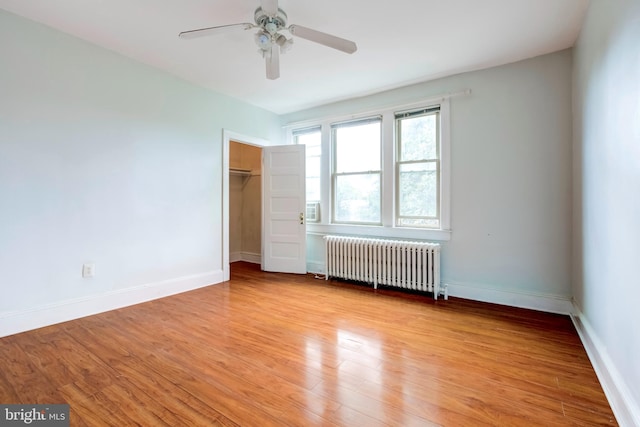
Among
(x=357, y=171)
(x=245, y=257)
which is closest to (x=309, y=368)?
(x=357, y=171)

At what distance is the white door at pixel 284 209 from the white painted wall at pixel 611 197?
3431 millimetres

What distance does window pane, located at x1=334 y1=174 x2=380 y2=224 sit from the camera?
14.3ft

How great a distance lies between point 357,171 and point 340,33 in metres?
2.05

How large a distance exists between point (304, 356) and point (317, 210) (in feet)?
9.66

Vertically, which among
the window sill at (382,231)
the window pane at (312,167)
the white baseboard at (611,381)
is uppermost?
the window pane at (312,167)

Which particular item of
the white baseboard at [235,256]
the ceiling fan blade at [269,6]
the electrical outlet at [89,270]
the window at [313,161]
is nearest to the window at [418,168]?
the window at [313,161]

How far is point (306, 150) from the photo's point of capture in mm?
4922

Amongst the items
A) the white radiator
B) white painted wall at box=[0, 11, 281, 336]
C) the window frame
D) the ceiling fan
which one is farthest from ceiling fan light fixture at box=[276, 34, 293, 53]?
the white radiator

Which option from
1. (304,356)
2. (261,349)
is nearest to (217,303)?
(261,349)

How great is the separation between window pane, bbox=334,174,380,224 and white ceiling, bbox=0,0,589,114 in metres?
1.38

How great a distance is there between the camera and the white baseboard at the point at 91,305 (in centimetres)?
255

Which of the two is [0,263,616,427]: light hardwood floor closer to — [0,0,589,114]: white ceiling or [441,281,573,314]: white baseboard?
[441,281,573,314]: white baseboard

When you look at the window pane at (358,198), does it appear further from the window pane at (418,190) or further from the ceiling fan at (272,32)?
the ceiling fan at (272,32)

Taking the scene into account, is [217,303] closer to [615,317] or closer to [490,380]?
[490,380]
